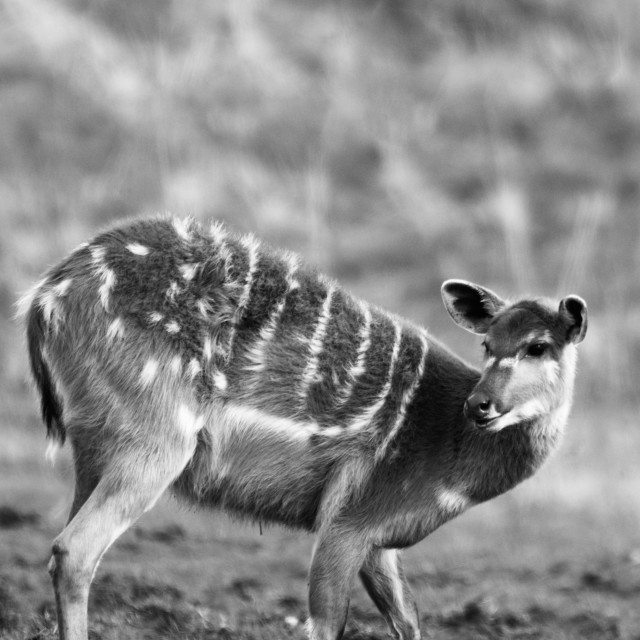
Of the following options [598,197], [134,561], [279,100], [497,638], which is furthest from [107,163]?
[497,638]

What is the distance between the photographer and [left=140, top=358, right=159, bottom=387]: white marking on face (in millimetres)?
6113

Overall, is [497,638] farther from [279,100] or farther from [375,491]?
[279,100]

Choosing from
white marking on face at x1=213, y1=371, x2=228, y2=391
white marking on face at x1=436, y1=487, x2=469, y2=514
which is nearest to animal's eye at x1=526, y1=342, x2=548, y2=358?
white marking on face at x1=436, y1=487, x2=469, y2=514

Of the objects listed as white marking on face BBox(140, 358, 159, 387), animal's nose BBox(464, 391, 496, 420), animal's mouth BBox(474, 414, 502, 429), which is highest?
animal's nose BBox(464, 391, 496, 420)

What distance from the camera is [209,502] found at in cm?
A: 655

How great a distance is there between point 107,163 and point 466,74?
8.04 m

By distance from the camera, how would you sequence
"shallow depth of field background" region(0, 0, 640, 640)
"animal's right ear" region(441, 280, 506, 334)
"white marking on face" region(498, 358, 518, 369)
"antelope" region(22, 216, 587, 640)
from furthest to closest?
"shallow depth of field background" region(0, 0, 640, 640) < "animal's right ear" region(441, 280, 506, 334) < "white marking on face" region(498, 358, 518, 369) < "antelope" region(22, 216, 587, 640)

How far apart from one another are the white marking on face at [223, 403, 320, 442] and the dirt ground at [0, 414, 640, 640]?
2.45ft

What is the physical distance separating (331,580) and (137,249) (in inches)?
77.2

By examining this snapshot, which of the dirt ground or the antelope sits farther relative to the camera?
the dirt ground

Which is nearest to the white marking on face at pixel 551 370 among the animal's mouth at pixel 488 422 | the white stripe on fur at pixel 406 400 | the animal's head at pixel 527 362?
the animal's head at pixel 527 362

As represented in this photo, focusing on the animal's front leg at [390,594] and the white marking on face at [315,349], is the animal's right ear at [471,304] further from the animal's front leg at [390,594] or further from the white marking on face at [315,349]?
→ the animal's front leg at [390,594]

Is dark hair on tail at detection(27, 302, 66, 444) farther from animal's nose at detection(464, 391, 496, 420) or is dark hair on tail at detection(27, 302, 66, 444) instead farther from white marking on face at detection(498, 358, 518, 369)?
white marking on face at detection(498, 358, 518, 369)

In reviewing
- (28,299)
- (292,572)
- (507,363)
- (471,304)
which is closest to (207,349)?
(28,299)
